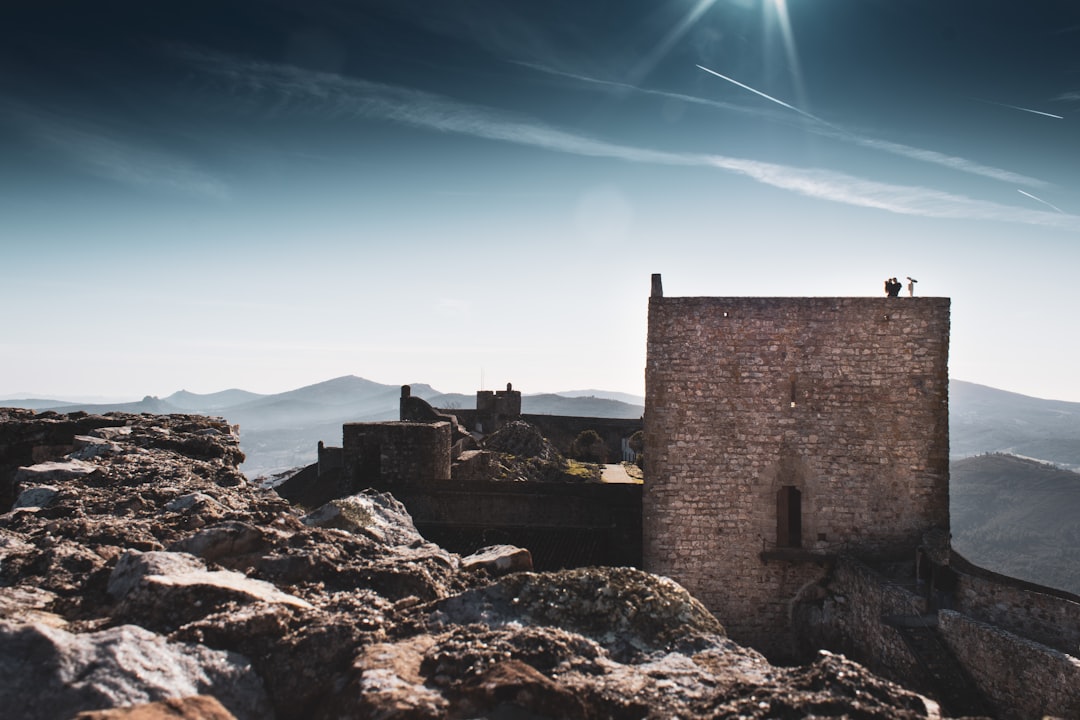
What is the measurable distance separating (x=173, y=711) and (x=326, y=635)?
2.22ft

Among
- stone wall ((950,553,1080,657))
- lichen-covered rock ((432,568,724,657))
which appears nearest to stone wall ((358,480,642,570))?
stone wall ((950,553,1080,657))

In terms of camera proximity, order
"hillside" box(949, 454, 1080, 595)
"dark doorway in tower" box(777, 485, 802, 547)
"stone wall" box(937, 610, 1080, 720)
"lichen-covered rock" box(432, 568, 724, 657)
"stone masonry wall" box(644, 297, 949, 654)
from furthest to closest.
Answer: "hillside" box(949, 454, 1080, 595) < "dark doorway in tower" box(777, 485, 802, 547) < "stone masonry wall" box(644, 297, 949, 654) < "stone wall" box(937, 610, 1080, 720) < "lichen-covered rock" box(432, 568, 724, 657)

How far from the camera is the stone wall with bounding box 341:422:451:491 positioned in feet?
50.5

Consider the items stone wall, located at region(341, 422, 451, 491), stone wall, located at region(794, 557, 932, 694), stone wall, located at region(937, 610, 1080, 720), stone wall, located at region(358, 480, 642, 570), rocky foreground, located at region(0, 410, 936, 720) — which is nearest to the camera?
rocky foreground, located at region(0, 410, 936, 720)

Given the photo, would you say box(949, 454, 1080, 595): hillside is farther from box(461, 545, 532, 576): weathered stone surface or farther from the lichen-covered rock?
the lichen-covered rock

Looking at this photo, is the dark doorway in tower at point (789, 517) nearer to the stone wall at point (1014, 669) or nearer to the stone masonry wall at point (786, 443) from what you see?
the stone masonry wall at point (786, 443)

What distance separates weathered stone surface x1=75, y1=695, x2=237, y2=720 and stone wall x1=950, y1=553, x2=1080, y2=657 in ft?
33.6

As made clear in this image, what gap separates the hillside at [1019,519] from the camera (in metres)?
59.8

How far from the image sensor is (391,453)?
607 inches

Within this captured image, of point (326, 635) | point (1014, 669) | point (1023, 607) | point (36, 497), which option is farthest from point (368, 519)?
point (1023, 607)

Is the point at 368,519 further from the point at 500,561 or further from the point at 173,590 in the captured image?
the point at 173,590

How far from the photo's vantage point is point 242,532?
370cm

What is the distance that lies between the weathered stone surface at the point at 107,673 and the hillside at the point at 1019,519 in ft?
213

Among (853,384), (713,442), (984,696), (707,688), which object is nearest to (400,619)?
(707,688)
